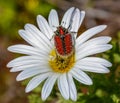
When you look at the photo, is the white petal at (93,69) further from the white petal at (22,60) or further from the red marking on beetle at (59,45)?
the white petal at (22,60)

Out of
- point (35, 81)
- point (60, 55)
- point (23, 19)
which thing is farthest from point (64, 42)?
point (23, 19)

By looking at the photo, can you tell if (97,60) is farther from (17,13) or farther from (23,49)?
(17,13)

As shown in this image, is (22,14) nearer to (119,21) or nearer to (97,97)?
(119,21)

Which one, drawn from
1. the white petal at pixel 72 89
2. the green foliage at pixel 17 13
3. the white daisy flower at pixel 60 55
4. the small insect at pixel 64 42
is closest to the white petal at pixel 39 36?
the white daisy flower at pixel 60 55

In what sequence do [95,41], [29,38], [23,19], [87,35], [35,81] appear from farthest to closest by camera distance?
[23,19] < [29,38] < [87,35] < [95,41] < [35,81]

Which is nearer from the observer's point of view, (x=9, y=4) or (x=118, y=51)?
(x=118, y=51)

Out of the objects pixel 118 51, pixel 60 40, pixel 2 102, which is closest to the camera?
pixel 60 40

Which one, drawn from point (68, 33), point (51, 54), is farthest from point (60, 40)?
point (51, 54)
